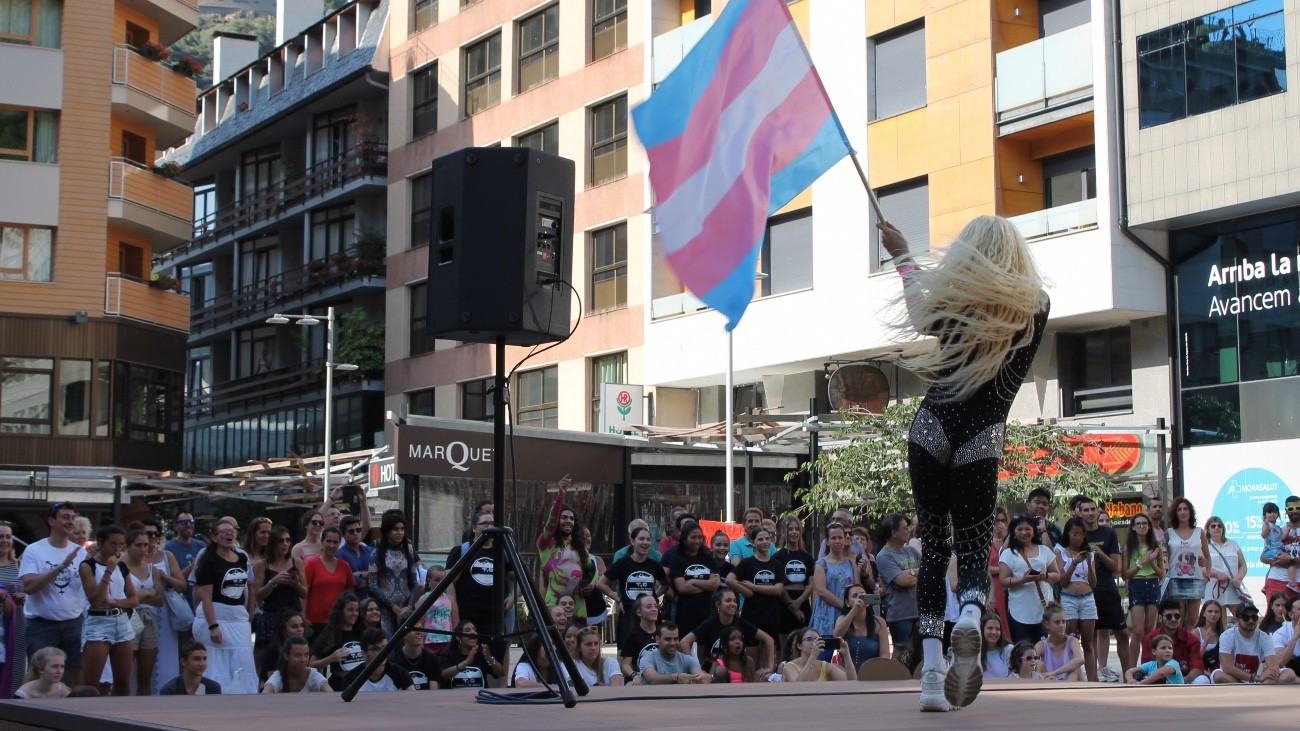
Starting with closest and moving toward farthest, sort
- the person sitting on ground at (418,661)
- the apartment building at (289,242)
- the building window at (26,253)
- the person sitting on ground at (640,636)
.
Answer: the person sitting on ground at (418,661) < the person sitting on ground at (640,636) < the building window at (26,253) < the apartment building at (289,242)

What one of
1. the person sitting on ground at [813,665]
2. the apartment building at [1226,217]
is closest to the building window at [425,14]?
the apartment building at [1226,217]

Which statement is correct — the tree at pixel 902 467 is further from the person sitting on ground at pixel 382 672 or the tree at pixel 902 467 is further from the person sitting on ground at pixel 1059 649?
the person sitting on ground at pixel 382 672

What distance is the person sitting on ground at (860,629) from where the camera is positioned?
45.0ft

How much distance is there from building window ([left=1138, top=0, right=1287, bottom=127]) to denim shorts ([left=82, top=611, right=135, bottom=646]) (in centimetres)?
1979

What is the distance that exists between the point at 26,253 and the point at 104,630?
28850mm

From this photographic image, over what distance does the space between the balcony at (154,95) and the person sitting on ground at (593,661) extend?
1216 inches

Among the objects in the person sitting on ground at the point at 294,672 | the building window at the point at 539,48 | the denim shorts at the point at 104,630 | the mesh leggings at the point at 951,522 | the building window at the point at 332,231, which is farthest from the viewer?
the building window at the point at 332,231

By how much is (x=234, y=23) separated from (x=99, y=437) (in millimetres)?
123675

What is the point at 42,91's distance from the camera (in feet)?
125

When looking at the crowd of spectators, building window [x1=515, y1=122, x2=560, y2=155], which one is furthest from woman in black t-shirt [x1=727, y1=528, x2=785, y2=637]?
building window [x1=515, y1=122, x2=560, y2=155]

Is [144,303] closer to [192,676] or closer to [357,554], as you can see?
[357,554]

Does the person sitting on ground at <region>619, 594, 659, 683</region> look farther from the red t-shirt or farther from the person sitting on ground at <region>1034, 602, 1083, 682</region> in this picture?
the person sitting on ground at <region>1034, 602, 1083, 682</region>

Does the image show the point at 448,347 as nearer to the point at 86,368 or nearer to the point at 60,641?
the point at 86,368

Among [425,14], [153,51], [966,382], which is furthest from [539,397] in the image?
[966,382]
